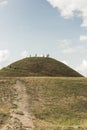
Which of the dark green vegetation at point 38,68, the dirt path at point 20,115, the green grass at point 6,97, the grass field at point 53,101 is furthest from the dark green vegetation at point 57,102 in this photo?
the dark green vegetation at point 38,68

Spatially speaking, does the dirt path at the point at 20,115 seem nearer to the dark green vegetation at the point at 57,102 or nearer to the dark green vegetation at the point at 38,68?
the dark green vegetation at the point at 57,102

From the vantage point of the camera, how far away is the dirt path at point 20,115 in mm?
45375

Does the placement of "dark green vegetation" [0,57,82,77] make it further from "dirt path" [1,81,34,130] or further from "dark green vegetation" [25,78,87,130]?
"dirt path" [1,81,34,130]

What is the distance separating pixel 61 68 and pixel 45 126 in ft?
205

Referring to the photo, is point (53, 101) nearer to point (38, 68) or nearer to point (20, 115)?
point (20, 115)

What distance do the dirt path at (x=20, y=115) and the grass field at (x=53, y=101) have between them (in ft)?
2.92

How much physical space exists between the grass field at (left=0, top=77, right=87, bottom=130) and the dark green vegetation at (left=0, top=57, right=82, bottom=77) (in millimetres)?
20154

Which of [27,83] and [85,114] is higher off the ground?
[27,83]

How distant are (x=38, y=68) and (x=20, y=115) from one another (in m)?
55.1

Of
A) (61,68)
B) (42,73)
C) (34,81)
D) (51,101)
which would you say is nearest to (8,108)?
(51,101)

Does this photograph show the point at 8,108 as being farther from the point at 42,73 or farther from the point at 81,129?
the point at 42,73

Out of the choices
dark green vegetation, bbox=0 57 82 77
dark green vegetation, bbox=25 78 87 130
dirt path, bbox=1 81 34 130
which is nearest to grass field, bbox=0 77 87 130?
dark green vegetation, bbox=25 78 87 130

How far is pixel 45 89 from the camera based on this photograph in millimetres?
69188

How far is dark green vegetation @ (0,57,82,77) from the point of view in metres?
96.2
